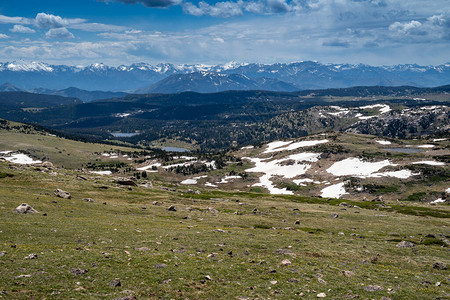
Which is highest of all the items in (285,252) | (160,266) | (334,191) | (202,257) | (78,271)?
(78,271)

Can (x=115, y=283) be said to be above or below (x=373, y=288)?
above

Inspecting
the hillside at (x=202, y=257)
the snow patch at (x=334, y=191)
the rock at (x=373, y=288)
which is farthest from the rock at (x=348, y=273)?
the snow patch at (x=334, y=191)

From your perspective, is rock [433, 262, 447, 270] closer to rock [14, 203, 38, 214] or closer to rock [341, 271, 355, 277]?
rock [341, 271, 355, 277]

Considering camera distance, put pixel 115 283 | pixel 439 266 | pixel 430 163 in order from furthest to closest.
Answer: pixel 430 163, pixel 439 266, pixel 115 283

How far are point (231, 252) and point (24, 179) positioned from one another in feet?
253

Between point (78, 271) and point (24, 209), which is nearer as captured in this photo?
point (78, 271)

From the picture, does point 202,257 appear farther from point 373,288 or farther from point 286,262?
point 373,288

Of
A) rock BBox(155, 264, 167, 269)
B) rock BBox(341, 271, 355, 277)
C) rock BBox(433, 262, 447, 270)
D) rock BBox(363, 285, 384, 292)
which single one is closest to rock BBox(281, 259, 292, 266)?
rock BBox(341, 271, 355, 277)

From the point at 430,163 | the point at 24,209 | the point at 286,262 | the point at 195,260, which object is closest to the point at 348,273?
the point at 286,262

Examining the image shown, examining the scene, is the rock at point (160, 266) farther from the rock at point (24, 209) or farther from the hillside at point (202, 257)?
the rock at point (24, 209)

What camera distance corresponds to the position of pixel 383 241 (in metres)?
49.2

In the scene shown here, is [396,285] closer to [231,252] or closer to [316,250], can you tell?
[316,250]

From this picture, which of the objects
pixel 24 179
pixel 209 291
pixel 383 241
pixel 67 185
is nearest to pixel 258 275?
pixel 209 291

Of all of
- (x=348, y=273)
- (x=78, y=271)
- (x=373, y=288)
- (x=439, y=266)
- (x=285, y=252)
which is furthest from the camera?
(x=285, y=252)
